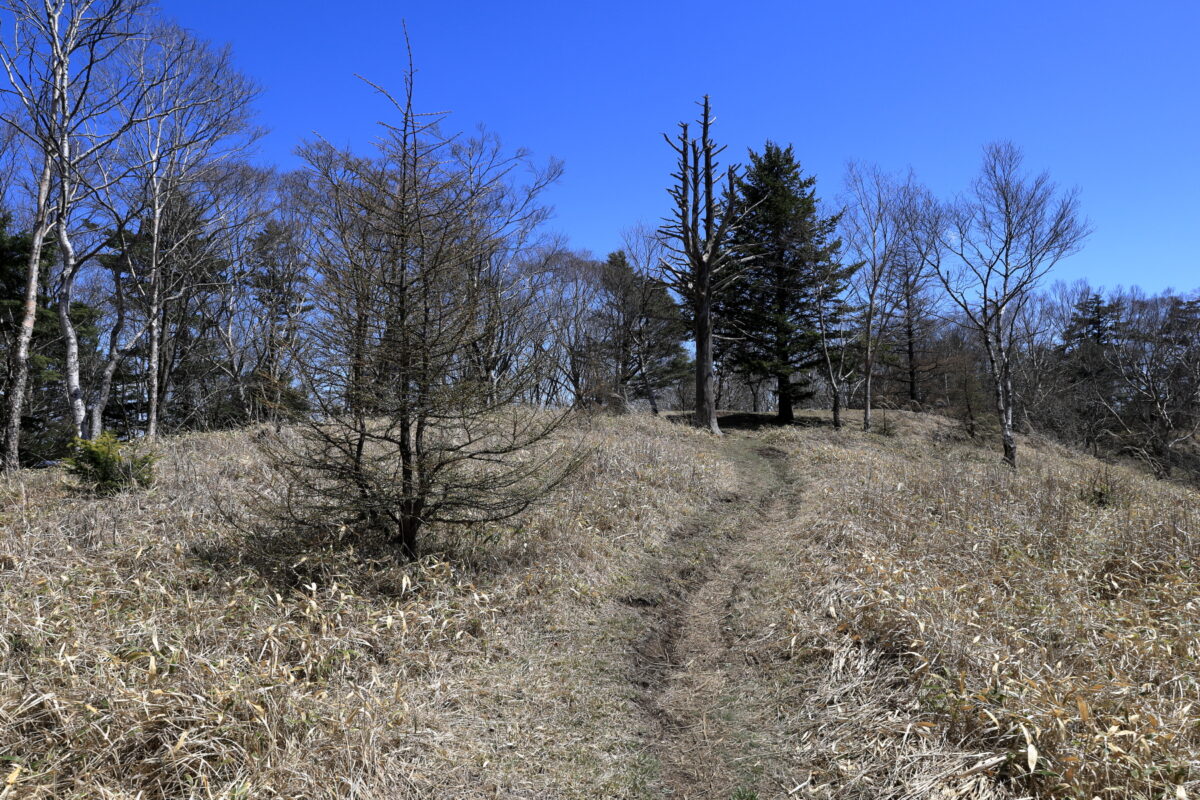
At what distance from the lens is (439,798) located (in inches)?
122

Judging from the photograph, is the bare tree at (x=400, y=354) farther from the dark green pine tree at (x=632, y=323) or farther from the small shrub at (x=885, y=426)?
the dark green pine tree at (x=632, y=323)

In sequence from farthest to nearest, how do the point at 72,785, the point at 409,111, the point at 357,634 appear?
the point at 409,111
the point at 357,634
the point at 72,785

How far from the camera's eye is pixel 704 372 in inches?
698

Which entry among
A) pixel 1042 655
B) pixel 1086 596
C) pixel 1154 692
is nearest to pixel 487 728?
pixel 1042 655

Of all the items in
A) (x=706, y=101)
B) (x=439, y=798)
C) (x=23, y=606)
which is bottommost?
(x=439, y=798)

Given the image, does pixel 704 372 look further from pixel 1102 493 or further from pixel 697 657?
pixel 697 657

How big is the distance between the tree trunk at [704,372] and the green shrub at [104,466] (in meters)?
13.4

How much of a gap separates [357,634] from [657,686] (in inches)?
87.9

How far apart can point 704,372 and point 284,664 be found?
15.0 metres

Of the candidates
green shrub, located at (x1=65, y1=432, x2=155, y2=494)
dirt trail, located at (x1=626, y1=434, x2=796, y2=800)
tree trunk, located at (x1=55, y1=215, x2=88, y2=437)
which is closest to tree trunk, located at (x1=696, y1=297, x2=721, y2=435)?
dirt trail, located at (x1=626, y1=434, x2=796, y2=800)

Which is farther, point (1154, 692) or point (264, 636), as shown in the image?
point (264, 636)

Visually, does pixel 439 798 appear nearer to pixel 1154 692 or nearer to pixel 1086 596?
pixel 1154 692

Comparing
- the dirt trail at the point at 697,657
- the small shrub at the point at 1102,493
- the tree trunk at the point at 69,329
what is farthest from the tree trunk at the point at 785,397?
the tree trunk at the point at 69,329

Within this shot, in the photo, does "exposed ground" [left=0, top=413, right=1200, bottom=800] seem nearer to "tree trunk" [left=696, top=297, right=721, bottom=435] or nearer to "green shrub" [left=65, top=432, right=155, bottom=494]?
"green shrub" [left=65, top=432, right=155, bottom=494]
